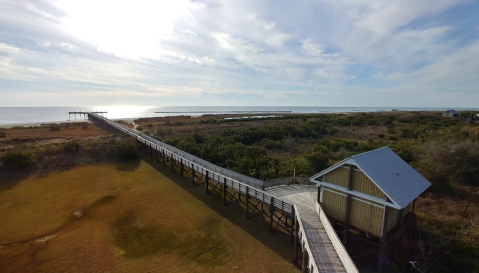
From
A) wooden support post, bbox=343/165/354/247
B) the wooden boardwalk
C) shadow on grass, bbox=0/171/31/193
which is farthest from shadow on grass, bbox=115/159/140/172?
wooden support post, bbox=343/165/354/247

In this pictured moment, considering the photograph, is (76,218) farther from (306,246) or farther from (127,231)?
(306,246)

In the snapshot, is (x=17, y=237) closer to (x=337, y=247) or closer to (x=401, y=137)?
(x=337, y=247)

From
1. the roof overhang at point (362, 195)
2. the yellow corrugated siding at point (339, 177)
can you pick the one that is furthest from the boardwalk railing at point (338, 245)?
the yellow corrugated siding at point (339, 177)

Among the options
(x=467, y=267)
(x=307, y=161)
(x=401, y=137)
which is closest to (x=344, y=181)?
(x=467, y=267)

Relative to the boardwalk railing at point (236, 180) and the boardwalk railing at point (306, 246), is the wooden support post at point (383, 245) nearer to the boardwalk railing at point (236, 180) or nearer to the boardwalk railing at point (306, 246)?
the boardwalk railing at point (306, 246)

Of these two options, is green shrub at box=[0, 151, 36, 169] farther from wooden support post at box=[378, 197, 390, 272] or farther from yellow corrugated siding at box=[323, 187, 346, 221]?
wooden support post at box=[378, 197, 390, 272]

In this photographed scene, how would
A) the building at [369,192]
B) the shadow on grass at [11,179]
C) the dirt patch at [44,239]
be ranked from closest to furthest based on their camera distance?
the building at [369,192], the dirt patch at [44,239], the shadow on grass at [11,179]
